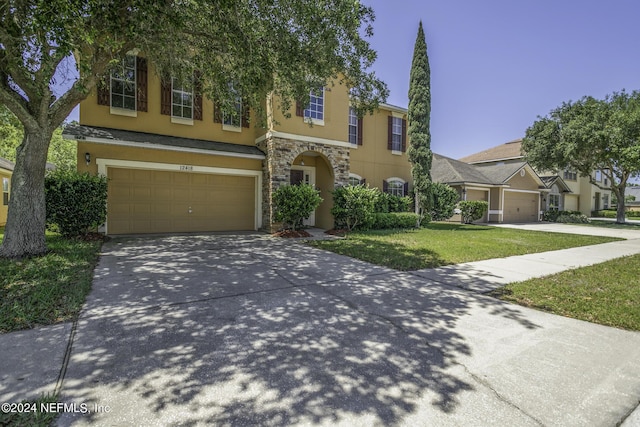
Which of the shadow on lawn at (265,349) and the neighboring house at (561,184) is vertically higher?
the neighboring house at (561,184)

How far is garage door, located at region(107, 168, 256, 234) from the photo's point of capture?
11.0m

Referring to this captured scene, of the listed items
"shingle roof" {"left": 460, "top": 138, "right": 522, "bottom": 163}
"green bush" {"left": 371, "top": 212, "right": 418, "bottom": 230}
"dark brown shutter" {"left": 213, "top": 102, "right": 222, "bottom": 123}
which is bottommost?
"green bush" {"left": 371, "top": 212, "right": 418, "bottom": 230}

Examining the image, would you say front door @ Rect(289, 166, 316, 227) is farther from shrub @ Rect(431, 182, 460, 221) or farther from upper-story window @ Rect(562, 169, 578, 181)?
upper-story window @ Rect(562, 169, 578, 181)

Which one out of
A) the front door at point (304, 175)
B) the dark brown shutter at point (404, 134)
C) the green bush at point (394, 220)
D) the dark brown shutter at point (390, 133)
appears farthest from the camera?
the dark brown shutter at point (404, 134)

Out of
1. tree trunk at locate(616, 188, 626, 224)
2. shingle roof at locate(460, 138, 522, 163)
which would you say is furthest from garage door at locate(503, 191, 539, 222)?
shingle roof at locate(460, 138, 522, 163)

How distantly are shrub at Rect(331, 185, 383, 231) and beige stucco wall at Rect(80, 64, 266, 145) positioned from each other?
14.3 ft

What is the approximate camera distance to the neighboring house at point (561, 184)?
28.9 meters

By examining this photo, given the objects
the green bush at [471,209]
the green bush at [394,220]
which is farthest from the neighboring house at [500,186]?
the green bush at [394,220]

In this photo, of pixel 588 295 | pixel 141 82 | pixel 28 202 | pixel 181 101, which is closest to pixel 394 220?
pixel 588 295

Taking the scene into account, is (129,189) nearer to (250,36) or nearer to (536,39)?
(250,36)

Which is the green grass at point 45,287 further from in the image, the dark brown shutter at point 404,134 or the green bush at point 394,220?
the dark brown shutter at point 404,134

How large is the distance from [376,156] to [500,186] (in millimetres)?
12380

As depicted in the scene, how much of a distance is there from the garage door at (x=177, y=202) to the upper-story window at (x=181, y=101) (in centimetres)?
235

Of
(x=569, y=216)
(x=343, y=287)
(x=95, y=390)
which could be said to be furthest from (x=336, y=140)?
(x=569, y=216)
